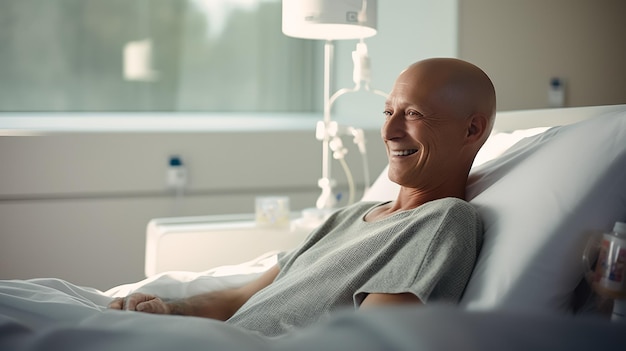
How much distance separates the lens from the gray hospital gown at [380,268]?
3.73 feet

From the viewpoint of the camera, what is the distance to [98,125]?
115 inches

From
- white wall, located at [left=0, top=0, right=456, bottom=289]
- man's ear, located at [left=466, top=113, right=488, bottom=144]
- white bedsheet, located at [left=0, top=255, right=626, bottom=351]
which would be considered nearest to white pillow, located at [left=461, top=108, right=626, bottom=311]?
man's ear, located at [left=466, top=113, right=488, bottom=144]

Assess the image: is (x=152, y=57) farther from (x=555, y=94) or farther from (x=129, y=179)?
(x=555, y=94)

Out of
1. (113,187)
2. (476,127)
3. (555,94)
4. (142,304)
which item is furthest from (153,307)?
(555,94)

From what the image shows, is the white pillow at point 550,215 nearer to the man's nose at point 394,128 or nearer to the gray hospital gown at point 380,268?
the gray hospital gown at point 380,268

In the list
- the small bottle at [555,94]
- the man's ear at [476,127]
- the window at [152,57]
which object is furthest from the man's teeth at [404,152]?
the window at [152,57]

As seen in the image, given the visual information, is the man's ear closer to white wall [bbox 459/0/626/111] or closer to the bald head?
the bald head

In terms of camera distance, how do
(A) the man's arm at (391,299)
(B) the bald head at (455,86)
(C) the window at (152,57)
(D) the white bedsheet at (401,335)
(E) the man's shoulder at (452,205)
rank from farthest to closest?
(C) the window at (152,57)
(B) the bald head at (455,86)
(E) the man's shoulder at (452,205)
(A) the man's arm at (391,299)
(D) the white bedsheet at (401,335)

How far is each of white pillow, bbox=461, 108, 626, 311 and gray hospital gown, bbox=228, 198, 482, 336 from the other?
0.05 meters

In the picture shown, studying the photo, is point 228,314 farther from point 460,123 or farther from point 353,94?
point 353,94

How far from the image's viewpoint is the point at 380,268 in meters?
1.23

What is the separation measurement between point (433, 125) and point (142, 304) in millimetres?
666

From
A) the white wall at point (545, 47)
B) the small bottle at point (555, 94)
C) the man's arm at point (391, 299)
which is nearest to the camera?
the man's arm at point (391, 299)

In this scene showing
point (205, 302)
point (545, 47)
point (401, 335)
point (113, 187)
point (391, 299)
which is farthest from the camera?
point (545, 47)
